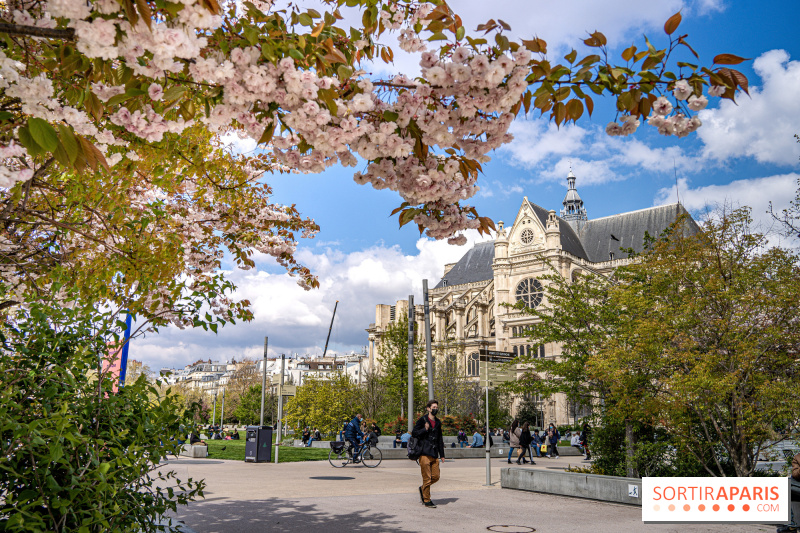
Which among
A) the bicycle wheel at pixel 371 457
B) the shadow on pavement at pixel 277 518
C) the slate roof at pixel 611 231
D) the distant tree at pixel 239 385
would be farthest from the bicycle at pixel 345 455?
the distant tree at pixel 239 385

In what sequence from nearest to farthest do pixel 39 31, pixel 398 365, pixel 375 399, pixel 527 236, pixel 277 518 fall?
pixel 39 31, pixel 277 518, pixel 398 365, pixel 375 399, pixel 527 236

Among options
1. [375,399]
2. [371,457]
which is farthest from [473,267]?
[371,457]

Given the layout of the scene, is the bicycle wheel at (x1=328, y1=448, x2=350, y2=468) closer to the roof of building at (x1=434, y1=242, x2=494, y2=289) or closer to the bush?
the bush

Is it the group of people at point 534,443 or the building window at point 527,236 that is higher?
the building window at point 527,236

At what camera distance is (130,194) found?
9.22 metres

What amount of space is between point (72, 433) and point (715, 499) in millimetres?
8131

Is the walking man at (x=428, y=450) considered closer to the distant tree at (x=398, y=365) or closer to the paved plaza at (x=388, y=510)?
the paved plaza at (x=388, y=510)

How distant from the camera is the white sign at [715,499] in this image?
7.86m

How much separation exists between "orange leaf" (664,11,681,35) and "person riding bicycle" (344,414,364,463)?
17.2 metres

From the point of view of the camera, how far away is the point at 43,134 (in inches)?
106

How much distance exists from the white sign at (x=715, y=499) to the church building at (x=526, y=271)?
51.5 metres

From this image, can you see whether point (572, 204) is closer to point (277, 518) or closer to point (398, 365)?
point (398, 365)

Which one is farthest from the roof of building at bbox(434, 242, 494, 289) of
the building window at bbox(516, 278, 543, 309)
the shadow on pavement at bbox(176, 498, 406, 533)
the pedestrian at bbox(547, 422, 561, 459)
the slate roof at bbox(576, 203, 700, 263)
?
the shadow on pavement at bbox(176, 498, 406, 533)

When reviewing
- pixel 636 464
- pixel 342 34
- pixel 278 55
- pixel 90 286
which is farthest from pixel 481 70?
pixel 636 464
